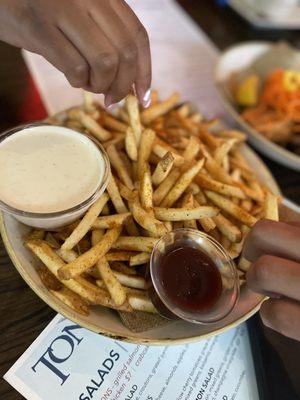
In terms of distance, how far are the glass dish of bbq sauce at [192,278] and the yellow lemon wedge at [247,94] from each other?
Result: 1041 mm

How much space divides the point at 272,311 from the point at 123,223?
1.50ft

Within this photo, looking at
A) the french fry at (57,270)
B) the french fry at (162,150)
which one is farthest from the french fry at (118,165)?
the french fry at (57,270)

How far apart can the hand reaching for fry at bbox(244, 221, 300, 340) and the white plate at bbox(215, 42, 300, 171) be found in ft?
2.59

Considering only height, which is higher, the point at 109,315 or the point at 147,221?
the point at 147,221

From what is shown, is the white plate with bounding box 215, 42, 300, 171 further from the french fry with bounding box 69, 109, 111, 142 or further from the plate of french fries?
the french fry with bounding box 69, 109, 111, 142

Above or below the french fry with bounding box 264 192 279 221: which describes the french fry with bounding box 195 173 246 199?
above

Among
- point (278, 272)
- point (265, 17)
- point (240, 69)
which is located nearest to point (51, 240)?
point (278, 272)

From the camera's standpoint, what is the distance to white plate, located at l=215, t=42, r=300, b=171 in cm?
174

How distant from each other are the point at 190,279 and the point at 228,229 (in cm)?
20

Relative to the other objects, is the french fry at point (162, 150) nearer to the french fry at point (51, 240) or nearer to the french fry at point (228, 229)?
the french fry at point (228, 229)

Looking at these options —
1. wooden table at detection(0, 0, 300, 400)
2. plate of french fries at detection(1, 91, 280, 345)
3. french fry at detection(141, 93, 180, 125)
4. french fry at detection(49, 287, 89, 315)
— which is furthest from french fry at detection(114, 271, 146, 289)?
french fry at detection(141, 93, 180, 125)

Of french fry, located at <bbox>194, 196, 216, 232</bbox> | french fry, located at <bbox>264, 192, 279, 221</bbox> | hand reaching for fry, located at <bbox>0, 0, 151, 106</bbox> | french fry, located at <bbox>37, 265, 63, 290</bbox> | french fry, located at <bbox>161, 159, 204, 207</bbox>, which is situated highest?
hand reaching for fry, located at <bbox>0, 0, 151, 106</bbox>

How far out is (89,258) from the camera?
103 cm

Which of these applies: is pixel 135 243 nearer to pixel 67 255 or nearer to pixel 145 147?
pixel 67 255
